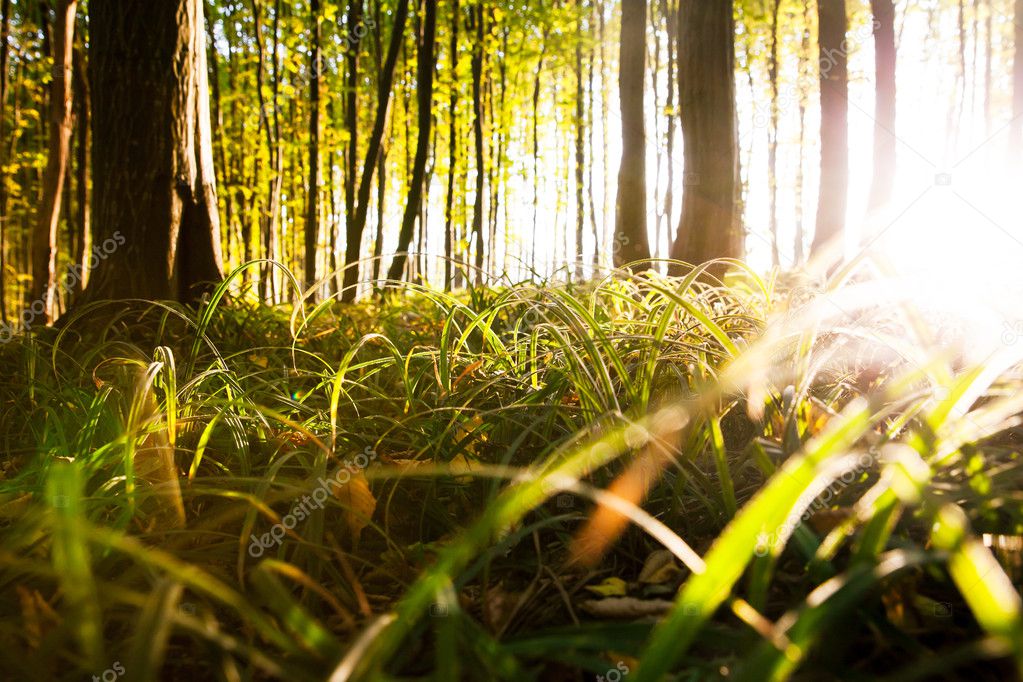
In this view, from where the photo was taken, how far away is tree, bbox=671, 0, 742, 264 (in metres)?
4.64

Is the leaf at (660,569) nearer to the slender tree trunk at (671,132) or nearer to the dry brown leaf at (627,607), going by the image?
the dry brown leaf at (627,607)

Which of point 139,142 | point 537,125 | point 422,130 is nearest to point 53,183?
point 139,142

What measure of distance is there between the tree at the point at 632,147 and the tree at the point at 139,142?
3619 millimetres

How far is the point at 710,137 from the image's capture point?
4703 mm

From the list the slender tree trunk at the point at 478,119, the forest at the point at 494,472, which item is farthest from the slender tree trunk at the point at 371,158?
the slender tree trunk at the point at 478,119

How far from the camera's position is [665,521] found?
115 cm

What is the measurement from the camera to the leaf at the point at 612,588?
96 centimetres

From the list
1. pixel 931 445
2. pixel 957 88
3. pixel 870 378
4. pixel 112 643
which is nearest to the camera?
pixel 931 445

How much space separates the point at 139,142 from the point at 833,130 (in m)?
6.29

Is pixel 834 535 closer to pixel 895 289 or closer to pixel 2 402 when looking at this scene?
pixel 895 289

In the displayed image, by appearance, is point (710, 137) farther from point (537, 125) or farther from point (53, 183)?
point (537, 125)

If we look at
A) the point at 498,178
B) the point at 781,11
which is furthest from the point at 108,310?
the point at 781,11

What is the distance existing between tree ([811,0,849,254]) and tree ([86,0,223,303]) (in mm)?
5654

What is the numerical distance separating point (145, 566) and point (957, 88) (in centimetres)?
3085
